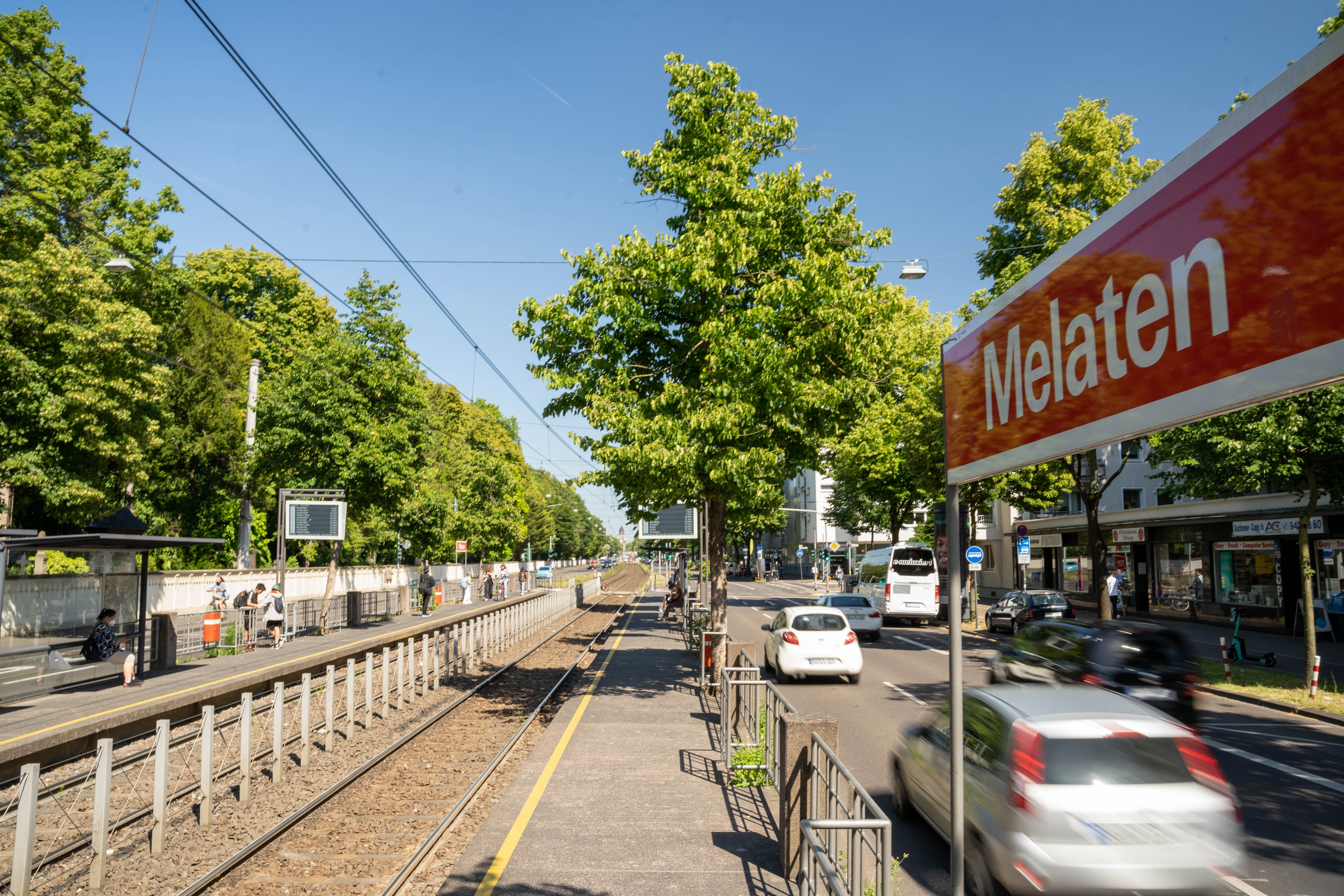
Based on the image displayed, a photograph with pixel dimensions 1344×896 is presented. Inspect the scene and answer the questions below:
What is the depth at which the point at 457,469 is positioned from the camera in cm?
5962

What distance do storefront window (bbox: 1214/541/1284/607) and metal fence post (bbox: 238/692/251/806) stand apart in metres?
30.2

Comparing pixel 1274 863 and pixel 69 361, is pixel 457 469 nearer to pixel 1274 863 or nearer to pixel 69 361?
pixel 69 361

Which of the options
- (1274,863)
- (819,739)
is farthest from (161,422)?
(1274,863)

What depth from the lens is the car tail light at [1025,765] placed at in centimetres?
550

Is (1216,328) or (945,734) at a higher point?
(1216,328)

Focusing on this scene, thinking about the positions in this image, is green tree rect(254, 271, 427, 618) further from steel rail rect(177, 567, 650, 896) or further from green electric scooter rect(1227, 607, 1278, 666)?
green electric scooter rect(1227, 607, 1278, 666)

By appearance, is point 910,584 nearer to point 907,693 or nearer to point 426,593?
point 907,693

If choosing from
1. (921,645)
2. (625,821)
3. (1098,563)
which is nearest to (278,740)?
(625,821)

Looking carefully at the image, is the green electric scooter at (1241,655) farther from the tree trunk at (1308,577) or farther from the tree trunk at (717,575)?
the tree trunk at (717,575)

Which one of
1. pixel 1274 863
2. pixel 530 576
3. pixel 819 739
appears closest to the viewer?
pixel 819 739

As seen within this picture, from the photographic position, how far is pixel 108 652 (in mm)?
17359

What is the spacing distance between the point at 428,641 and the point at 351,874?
46.2 ft

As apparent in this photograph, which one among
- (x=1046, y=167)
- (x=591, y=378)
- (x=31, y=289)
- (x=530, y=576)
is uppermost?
(x=1046, y=167)

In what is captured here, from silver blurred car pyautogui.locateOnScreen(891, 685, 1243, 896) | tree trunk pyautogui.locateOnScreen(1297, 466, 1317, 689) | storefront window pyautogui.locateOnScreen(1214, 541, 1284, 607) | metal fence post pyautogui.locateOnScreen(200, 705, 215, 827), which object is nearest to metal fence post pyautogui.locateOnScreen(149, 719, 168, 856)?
metal fence post pyautogui.locateOnScreen(200, 705, 215, 827)
